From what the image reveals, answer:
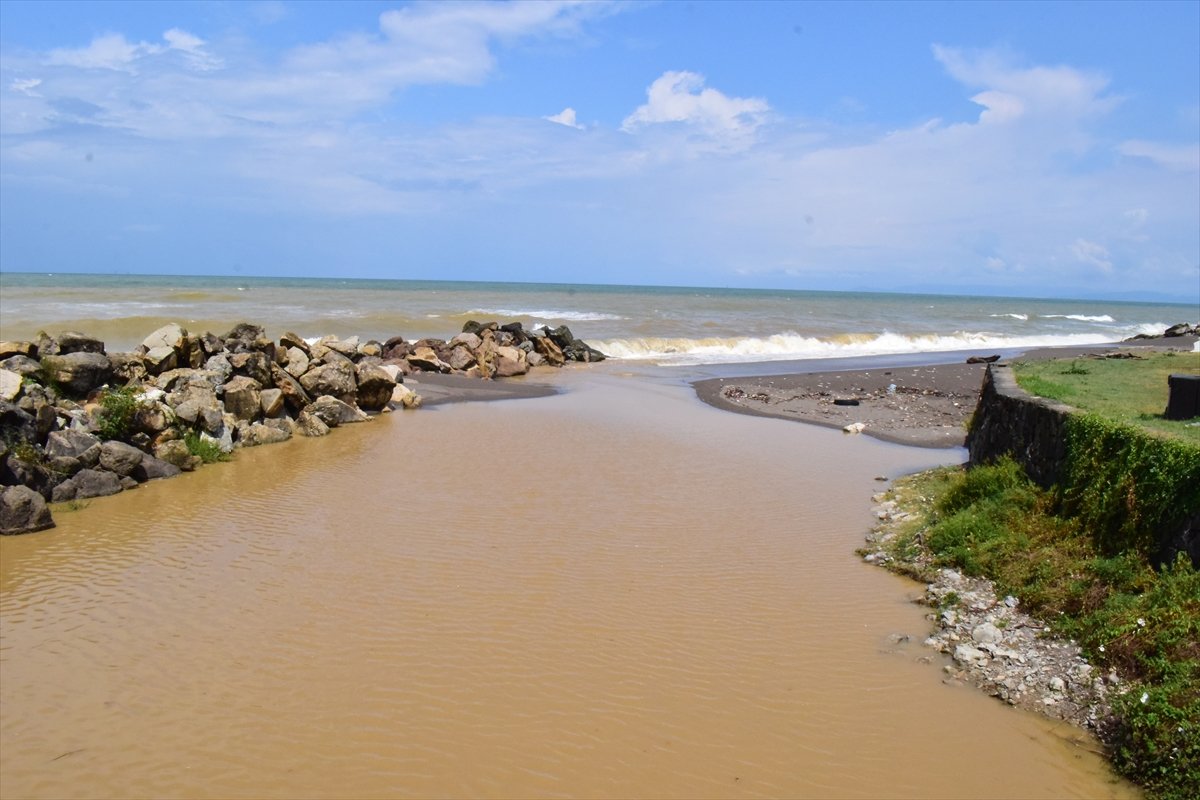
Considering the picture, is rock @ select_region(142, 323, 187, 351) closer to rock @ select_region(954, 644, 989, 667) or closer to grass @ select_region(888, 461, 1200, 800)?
grass @ select_region(888, 461, 1200, 800)

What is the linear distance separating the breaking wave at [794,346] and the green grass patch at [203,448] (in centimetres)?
1854

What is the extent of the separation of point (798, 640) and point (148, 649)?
5.10 meters

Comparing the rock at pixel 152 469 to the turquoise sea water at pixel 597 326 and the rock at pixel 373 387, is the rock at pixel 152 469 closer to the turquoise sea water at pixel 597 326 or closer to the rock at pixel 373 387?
the rock at pixel 373 387

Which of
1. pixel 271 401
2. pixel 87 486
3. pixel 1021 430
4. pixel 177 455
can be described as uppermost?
pixel 1021 430

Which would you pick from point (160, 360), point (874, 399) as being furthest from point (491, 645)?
point (874, 399)

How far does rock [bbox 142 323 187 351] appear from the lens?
15.3m

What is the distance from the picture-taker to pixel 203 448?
13.0 metres

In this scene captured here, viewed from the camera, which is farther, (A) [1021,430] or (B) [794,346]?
(B) [794,346]

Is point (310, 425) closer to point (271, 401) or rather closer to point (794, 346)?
point (271, 401)

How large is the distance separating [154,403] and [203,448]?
955mm

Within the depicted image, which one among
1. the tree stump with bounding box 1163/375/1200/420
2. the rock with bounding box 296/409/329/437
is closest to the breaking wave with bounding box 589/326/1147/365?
the rock with bounding box 296/409/329/437

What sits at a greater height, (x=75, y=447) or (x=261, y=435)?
(x=75, y=447)

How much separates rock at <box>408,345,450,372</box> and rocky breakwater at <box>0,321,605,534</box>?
A: 296 cm

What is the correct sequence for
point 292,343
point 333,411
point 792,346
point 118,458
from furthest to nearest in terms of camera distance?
point 792,346, point 292,343, point 333,411, point 118,458
